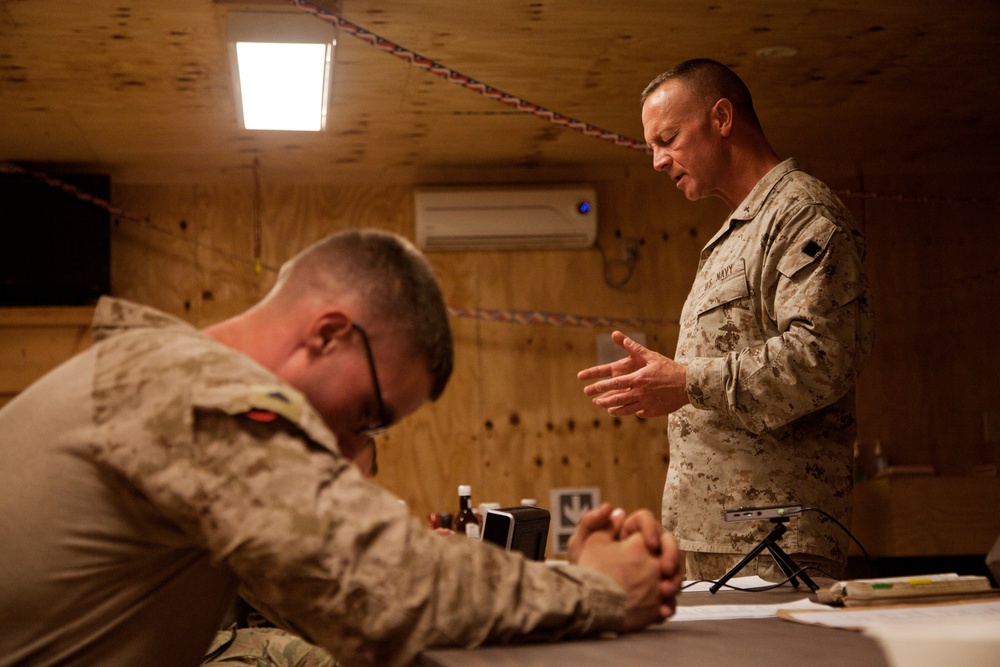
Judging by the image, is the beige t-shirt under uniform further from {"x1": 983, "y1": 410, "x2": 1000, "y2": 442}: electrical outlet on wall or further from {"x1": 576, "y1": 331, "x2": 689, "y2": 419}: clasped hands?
{"x1": 983, "y1": 410, "x2": 1000, "y2": 442}: electrical outlet on wall

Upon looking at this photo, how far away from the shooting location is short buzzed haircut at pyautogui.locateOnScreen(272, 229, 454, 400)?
1.21 metres

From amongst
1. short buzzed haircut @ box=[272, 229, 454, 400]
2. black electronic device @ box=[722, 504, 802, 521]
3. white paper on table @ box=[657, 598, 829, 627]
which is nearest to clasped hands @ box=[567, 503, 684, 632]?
white paper on table @ box=[657, 598, 829, 627]

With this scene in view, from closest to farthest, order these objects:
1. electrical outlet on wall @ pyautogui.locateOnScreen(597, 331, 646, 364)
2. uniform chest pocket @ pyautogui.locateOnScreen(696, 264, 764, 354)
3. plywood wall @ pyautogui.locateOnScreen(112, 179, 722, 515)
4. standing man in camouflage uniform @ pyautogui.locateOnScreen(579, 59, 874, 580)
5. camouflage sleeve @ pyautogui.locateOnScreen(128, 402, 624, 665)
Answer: camouflage sleeve @ pyautogui.locateOnScreen(128, 402, 624, 665)
standing man in camouflage uniform @ pyautogui.locateOnScreen(579, 59, 874, 580)
uniform chest pocket @ pyautogui.locateOnScreen(696, 264, 764, 354)
plywood wall @ pyautogui.locateOnScreen(112, 179, 722, 515)
electrical outlet on wall @ pyautogui.locateOnScreen(597, 331, 646, 364)

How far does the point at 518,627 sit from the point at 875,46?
10.7 ft

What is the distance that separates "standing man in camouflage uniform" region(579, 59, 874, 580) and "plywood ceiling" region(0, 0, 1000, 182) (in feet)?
4.37

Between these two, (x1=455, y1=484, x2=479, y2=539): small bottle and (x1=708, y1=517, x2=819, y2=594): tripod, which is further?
(x1=455, y1=484, x2=479, y2=539): small bottle

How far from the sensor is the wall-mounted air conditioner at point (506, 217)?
4.98 m

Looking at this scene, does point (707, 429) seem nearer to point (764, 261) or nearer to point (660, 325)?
point (764, 261)

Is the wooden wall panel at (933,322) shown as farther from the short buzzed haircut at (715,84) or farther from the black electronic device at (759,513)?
the black electronic device at (759,513)

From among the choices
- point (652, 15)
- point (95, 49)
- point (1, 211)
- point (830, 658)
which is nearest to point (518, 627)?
point (830, 658)

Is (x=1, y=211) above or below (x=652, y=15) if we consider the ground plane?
below

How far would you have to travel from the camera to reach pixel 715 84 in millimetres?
2541

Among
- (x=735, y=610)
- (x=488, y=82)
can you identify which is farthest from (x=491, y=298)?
(x=735, y=610)

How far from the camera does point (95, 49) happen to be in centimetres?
351
